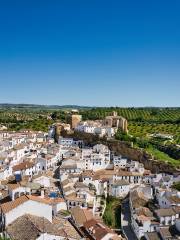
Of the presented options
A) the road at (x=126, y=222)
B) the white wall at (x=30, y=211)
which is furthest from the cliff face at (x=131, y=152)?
the white wall at (x=30, y=211)

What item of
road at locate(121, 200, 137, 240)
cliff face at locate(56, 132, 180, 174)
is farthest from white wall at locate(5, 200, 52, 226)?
cliff face at locate(56, 132, 180, 174)

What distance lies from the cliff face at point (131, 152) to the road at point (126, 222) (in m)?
9.51

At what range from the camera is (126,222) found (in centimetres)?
3528

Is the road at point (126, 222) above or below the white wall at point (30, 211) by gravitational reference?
below

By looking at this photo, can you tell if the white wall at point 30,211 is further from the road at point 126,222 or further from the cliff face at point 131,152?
the cliff face at point 131,152

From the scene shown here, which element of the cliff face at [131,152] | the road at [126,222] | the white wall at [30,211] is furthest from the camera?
the cliff face at [131,152]

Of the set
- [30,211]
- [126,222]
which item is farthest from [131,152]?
[30,211]

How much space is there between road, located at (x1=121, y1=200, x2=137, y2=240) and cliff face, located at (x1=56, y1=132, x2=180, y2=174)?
9509 millimetres

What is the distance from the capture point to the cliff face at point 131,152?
47.6 m

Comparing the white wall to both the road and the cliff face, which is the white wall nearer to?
the road

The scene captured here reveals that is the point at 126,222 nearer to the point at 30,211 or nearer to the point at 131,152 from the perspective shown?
the point at 30,211

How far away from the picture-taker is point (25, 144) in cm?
5575

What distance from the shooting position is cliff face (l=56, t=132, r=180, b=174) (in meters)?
47.6

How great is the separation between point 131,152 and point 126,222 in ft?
58.4
